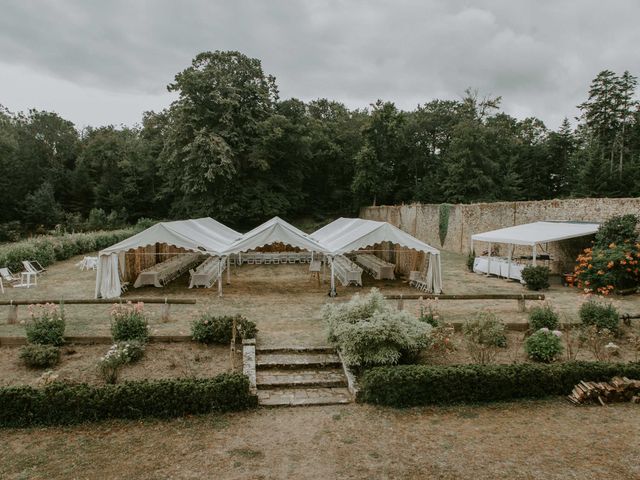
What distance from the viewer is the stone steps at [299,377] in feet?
20.3

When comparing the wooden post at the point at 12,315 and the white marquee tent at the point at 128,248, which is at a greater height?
the white marquee tent at the point at 128,248

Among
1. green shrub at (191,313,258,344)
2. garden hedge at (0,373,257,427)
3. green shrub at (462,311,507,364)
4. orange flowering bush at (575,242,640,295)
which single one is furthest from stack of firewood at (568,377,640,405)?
orange flowering bush at (575,242,640,295)

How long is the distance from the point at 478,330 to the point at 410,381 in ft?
6.97

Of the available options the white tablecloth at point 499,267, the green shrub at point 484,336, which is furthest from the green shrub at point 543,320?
Result: the white tablecloth at point 499,267

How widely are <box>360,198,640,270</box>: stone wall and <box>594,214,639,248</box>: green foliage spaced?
2.32 ft

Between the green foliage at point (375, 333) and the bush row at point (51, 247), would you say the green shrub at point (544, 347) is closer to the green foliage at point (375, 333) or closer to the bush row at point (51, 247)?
the green foliage at point (375, 333)

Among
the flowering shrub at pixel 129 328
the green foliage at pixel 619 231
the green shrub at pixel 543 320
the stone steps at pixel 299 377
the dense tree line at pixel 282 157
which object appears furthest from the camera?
the dense tree line at pixel 282 157

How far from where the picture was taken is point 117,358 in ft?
21.0

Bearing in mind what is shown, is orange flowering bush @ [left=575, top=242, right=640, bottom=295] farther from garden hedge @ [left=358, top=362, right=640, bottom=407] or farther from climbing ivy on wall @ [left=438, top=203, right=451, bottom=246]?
climbing ivy on wall @ [left=438, top=203, right=451, bottom=246]

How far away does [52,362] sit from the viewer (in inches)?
273

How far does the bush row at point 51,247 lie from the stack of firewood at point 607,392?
17443mm

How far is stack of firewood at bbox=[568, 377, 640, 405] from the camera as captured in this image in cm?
602

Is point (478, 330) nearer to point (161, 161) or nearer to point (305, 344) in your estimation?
point (305, 344)

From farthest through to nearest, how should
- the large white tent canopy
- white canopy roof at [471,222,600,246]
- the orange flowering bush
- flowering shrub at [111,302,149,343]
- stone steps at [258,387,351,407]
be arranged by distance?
white canopy roof at [471,222,600,246] → the large white tent canopy → the orange flowering bush → flowering shrub at [111,302,149,343] → stone steps at [258,387,351,407]
